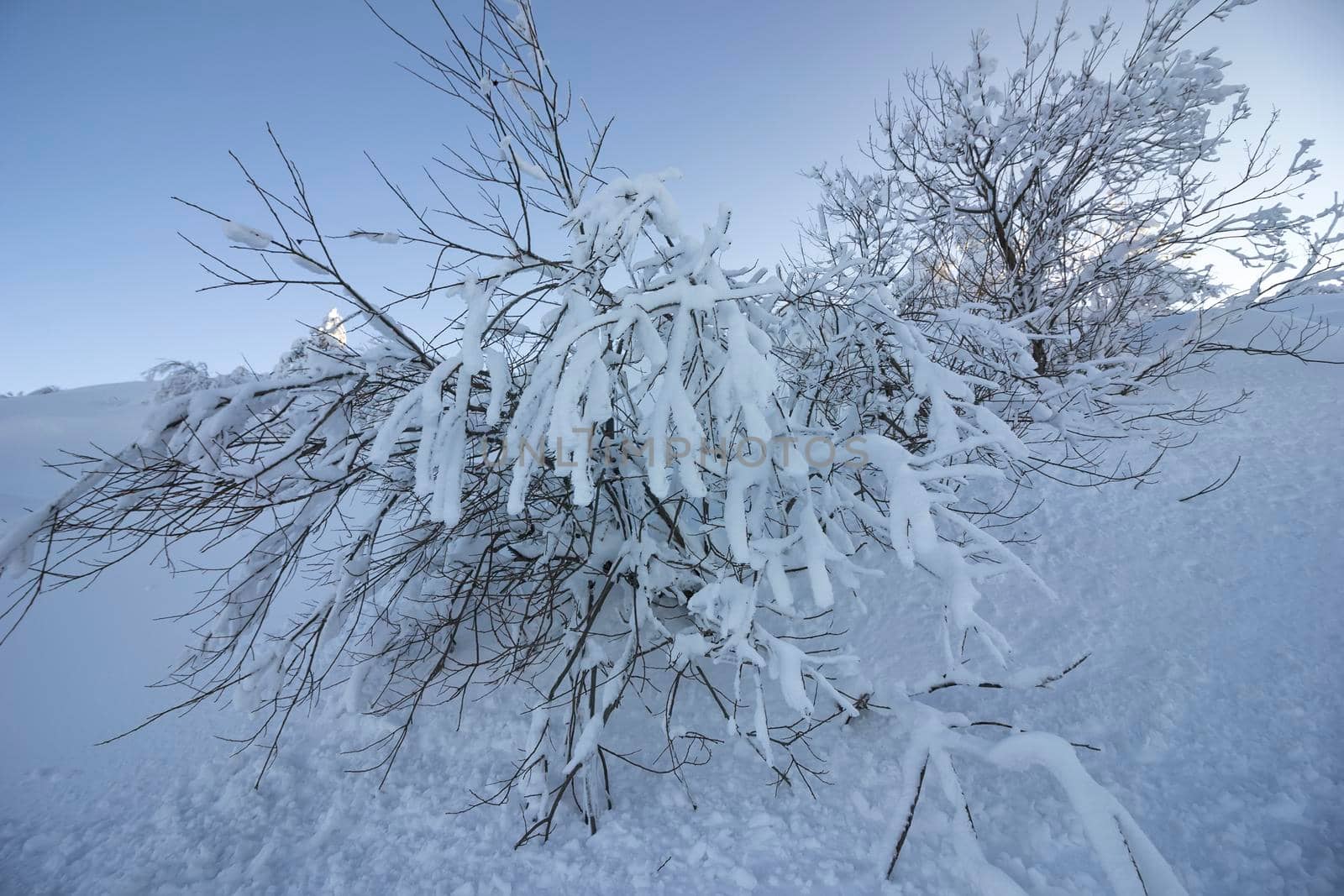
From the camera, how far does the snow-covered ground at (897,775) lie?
66.5 inches

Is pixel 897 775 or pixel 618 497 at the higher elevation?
pixel 618 497

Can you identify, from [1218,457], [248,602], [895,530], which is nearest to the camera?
[895,530]

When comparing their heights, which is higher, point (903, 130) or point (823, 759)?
point (903, 130)

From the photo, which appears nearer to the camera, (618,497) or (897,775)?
(897,775)

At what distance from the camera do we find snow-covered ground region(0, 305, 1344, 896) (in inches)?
66.5

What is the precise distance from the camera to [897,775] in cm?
208

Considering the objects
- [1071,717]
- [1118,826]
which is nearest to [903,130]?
[1071,717]

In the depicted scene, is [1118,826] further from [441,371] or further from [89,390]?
[89,390]

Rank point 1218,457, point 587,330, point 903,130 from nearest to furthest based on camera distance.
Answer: point 587,330
point 1218,457
point 903,130

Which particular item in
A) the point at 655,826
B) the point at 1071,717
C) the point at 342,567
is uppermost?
the point at 342,567

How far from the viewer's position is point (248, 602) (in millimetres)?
2578

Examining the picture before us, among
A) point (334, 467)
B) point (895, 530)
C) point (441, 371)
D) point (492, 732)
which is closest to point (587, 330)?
point (441, 371)

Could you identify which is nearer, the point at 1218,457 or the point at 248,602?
the point at 248,602

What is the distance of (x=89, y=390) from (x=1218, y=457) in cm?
3338
